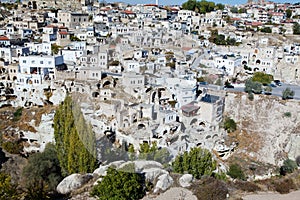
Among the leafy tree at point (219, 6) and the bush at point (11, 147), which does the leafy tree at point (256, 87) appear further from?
the leafy tree at point (219, 6)

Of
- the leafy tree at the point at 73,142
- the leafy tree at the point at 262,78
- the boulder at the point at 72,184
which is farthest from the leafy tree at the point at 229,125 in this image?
the boulder at the point at 72,184

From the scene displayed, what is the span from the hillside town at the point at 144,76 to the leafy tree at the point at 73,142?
2710 millimetres

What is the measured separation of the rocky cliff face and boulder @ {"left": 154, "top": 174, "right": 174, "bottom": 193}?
1087cm

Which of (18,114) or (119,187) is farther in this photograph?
(18,114)

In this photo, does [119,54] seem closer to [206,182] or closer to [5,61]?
[5,61]

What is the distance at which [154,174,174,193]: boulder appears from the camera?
1012 centimetres

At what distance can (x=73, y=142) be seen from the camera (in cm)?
1397

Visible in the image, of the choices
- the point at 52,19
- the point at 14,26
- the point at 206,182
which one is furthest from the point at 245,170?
the point at 52,19

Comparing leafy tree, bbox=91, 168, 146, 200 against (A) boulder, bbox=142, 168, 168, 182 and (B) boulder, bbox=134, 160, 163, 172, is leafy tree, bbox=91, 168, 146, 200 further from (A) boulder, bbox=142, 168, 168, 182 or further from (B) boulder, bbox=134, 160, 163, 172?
(B) boulder, bbox=134, 160, 163, 172

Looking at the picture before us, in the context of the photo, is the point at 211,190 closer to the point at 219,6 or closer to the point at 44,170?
the point at 44,170

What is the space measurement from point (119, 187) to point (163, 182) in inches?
66.6

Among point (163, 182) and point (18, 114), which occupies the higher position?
point (163, 182)

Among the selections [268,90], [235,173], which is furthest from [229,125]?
[235,173]

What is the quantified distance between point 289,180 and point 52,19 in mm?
38542
